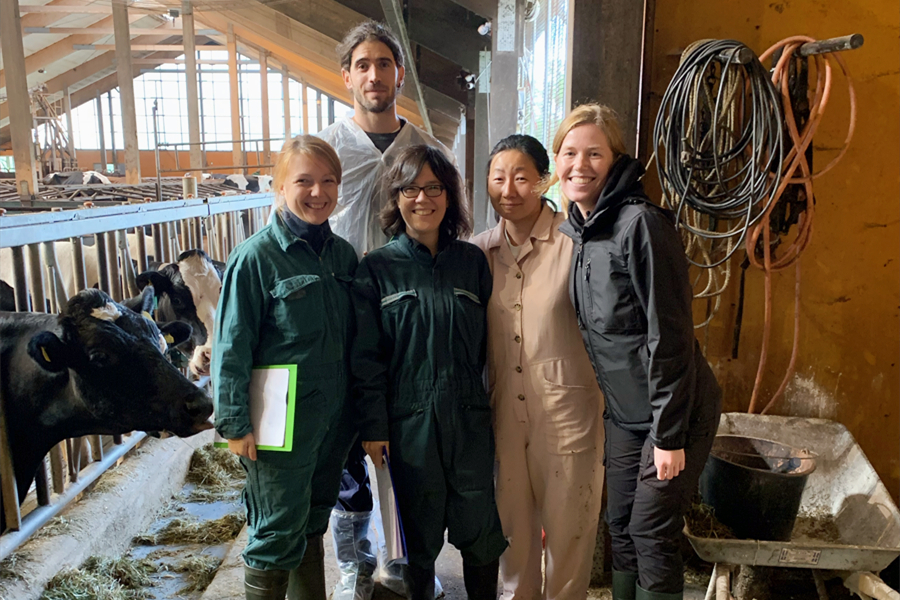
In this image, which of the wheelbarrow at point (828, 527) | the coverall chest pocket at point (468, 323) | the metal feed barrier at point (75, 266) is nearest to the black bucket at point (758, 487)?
the wheelbarrow at point (828, 527)

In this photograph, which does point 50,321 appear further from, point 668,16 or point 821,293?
point 821,293

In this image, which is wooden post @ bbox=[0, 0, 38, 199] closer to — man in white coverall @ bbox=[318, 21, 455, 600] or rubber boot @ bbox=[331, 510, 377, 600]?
man in white coverall @ bbox=[318, 21, 455, 600]

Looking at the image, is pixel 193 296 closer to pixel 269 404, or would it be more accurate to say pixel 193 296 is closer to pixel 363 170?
pixel 363 170

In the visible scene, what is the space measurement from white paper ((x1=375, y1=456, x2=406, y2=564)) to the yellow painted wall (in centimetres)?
149

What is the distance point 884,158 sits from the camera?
96.6 inches

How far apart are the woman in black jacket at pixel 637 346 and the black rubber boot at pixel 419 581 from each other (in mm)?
594

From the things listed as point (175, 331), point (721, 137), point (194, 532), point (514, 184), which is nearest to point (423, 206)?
point (514, 184)

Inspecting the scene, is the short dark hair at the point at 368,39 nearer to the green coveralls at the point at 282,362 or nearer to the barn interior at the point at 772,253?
the barn interior at the point at 772,253

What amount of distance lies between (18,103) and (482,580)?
6615 mm

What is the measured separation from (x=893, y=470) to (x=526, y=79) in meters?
3.19

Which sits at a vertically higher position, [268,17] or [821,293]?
[268,17]

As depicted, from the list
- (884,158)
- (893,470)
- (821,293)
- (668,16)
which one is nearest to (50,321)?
(668,16)

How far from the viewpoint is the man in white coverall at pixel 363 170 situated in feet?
7.52

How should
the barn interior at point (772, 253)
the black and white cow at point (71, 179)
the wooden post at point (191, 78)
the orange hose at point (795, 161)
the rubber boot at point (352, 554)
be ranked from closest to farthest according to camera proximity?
the orange hose at point (795, 161) → the barn interior at point (772, 253) → the rubber boot at point (352, 554) → the black and white cow at point (71, 179) → the wooden post at point (191, 78)
